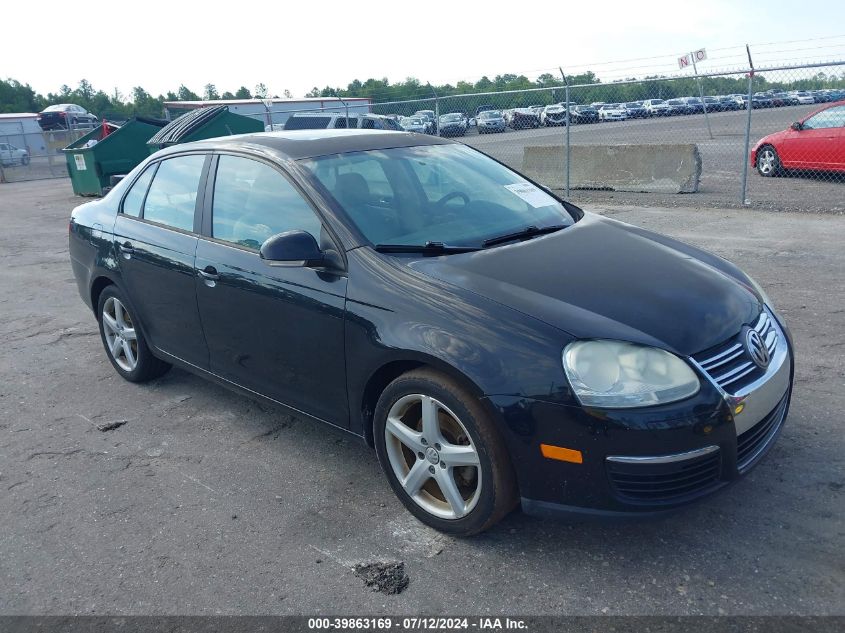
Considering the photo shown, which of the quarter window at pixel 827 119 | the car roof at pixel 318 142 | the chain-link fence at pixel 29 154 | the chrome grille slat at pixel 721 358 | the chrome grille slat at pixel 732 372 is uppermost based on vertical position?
the car roof at pixel 318 142

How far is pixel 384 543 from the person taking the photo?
311cm

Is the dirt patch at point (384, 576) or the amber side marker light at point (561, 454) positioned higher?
the amber side marker light at point (561, 454)

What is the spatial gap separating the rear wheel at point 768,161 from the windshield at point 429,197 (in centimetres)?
1128

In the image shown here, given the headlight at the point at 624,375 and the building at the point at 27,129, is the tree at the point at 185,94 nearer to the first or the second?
the building at the point at 27,129

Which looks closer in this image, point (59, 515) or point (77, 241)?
point (59, 515)

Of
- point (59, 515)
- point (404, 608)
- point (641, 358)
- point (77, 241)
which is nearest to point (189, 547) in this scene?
point (59, 515)

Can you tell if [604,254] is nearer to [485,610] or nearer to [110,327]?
[485,610]

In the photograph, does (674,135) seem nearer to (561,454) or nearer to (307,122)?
(307,122)

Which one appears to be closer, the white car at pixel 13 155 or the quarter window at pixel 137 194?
the quarter window at pixel 137 194

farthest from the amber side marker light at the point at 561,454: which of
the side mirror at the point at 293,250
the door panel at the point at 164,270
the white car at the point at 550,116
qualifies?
the white car at the point at 550,116

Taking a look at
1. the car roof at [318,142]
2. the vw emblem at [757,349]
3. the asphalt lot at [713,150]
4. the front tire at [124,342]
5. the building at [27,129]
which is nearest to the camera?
the vw emblem at [757,349]

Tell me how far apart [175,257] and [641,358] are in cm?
270

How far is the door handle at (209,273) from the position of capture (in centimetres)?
389

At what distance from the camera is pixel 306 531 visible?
10.6 feet
